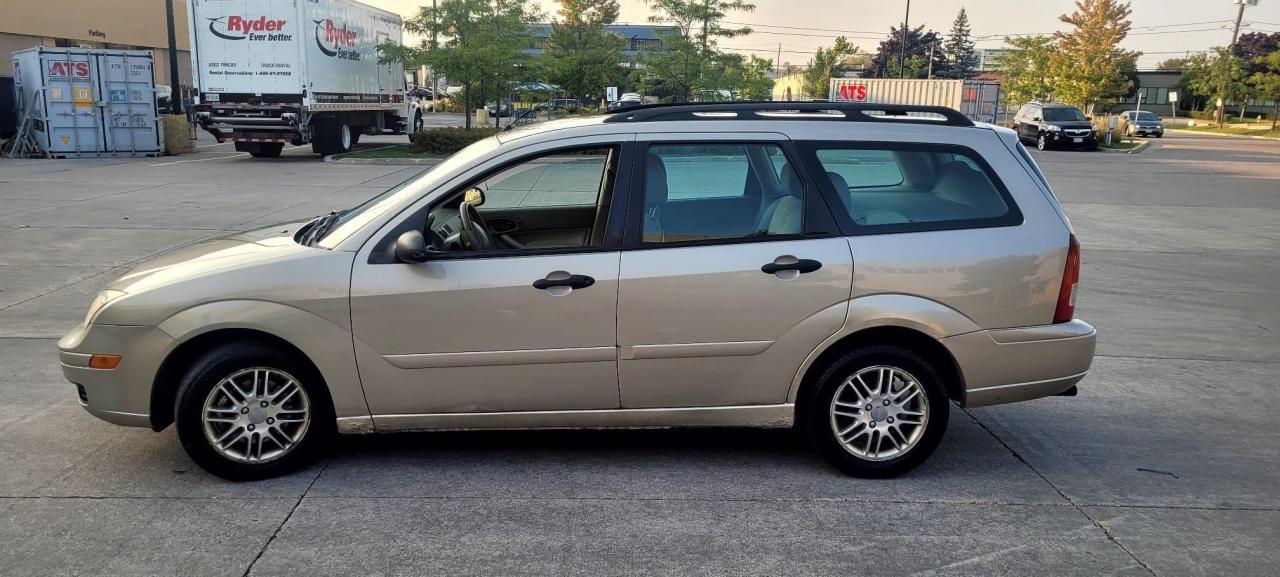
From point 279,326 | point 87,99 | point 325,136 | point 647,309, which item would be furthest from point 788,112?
point 87,99

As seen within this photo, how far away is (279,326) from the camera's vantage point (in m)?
4.15

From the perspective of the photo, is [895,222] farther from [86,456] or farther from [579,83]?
[579,83]

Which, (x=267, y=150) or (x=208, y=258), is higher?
(x=208, y=258)

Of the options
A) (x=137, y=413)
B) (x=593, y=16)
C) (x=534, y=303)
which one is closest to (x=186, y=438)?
(x=137, y=413)

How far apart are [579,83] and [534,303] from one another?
38.9 metres

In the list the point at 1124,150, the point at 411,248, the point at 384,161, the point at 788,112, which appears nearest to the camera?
the point at 411,248

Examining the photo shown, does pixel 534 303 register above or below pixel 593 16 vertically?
below

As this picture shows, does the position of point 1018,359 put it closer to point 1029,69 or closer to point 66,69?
point 66,69

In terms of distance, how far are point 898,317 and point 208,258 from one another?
10.5 ft

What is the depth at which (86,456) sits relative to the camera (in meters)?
4.62

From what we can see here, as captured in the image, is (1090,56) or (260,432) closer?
(260,432)

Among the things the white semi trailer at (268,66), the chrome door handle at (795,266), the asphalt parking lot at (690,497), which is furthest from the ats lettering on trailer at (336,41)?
the chrome door handle at (795,266)

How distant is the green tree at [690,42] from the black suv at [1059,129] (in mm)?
13150

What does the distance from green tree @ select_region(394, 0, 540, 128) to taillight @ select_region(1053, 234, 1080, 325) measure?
73.2 ft
